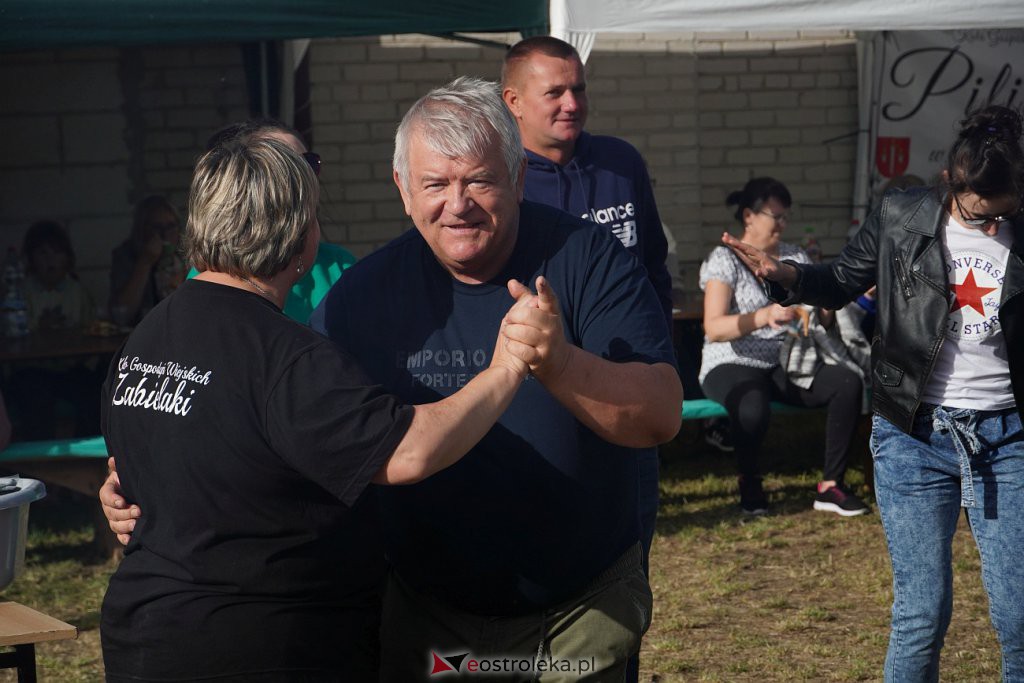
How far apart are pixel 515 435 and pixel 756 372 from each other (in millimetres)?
4528

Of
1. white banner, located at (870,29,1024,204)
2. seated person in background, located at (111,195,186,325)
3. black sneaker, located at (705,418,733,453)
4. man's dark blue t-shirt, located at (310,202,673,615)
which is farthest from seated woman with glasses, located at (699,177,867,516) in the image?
man's dark blue t-shirt, located at (310,202,673,615)

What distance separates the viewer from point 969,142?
307 cm

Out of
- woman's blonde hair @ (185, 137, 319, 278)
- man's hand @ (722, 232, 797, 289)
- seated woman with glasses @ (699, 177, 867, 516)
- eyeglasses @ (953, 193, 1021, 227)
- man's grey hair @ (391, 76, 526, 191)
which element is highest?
man's grey hair @ (391, 76, 526, 191)

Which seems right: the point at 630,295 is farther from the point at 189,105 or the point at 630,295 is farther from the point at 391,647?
the point at 189,105

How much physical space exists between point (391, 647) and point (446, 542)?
12.8 inches

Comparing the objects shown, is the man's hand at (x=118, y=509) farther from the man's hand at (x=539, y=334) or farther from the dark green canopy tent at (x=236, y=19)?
the dark green canopy tent at (x=236, y=19)

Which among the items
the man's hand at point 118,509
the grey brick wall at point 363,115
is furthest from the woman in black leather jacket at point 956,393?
the grey brick wall at point 363,115

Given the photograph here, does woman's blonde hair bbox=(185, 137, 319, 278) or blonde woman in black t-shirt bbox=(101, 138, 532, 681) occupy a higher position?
woman's blonde hair bbox=(185, 137, 319, 278)

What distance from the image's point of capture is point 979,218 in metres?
3.12

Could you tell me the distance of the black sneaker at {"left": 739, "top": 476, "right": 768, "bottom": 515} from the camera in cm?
634

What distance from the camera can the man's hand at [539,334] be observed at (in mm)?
1956

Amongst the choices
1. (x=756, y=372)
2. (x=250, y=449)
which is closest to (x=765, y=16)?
(x=756, y=372)

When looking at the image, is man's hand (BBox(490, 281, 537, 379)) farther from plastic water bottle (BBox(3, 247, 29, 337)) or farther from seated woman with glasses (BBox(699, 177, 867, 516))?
plastic water bottle (BBox(3, 247, 29, 337))

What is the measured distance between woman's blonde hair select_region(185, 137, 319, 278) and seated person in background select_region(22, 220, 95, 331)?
18.4ft
